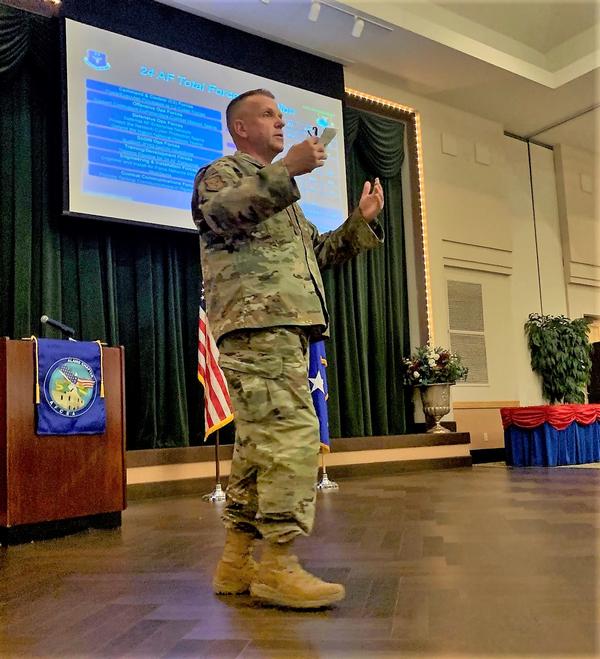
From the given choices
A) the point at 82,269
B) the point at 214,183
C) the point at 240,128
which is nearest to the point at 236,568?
the point at 214,183

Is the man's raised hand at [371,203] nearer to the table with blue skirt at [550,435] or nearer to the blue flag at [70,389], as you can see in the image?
the blue flag at [70,389]

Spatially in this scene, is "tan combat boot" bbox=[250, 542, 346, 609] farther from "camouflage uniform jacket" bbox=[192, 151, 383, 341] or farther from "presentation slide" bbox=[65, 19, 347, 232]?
"presentation slide" bbox=[65, 19, 347, 232]

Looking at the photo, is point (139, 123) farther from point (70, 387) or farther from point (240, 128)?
point (240, 128)

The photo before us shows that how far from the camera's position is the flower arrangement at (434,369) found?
20.0 ft

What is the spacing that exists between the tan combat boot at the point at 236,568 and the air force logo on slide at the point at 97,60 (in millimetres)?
3933

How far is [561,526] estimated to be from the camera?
2480 mm

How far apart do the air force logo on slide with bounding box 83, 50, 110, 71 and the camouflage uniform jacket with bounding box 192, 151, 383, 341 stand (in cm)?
340

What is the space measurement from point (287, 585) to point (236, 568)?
0.21 m

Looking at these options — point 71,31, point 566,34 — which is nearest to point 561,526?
Answer: point 71,31

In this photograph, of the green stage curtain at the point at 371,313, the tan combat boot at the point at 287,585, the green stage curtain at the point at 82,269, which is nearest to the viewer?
the tan combat boot at the point at 287,585

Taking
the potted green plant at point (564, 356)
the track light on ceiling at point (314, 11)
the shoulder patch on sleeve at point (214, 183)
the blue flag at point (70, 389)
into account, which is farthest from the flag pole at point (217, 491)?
the potted green plant at point (564, 356)

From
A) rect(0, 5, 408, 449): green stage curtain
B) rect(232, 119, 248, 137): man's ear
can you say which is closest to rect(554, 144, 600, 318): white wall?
rect(0, 5, 408, 449): green stage curtain

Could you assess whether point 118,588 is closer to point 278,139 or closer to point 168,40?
point 278,139

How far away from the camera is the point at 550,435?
5.71 m
